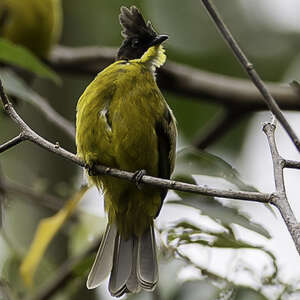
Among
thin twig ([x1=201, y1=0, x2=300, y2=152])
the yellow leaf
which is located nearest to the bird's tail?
the yellow leaf

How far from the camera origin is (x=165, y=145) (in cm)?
299

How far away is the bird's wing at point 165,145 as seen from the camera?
2969mm

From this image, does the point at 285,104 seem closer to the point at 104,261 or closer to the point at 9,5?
the point at 104,261

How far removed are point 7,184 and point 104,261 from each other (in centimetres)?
114

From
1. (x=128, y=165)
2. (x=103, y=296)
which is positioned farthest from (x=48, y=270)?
(x=128, y=165)

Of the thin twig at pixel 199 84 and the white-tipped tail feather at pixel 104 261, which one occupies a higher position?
the thin twig at pixel 199 84

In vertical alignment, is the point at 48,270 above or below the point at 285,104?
below

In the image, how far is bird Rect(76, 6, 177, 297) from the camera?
287 centimetres

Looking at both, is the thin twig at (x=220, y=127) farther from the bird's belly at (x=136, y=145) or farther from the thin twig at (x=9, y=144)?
the thin twig at (x=9, y=144)

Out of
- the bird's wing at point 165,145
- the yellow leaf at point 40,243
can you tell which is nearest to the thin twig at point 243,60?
the bird's wing at point 165,145

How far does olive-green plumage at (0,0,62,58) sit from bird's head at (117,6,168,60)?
1190 millimetres

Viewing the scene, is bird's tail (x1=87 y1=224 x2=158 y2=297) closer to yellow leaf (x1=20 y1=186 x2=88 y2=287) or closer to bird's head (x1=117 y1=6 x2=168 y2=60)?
yellow leaf (x1=20 y1=186 x2=88 y2=287)

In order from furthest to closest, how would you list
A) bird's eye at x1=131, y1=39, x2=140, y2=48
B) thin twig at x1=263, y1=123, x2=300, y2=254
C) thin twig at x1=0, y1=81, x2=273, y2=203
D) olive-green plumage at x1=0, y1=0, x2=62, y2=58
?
olive-green plumage at x1=0, y1=0, x2=62, y2=58
bird's eye at x1=131, y1=39, x2=140, y2=48
thin twig at x1=0, y1=81, x2=273, y2=203
thin twig at x1=263, y1=123, x2=300, y2=254

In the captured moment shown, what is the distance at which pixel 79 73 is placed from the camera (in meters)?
4.43
